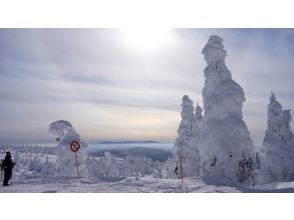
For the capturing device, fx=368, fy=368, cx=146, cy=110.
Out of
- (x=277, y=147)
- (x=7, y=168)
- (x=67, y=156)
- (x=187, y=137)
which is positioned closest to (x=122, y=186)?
(x=7, y=168)

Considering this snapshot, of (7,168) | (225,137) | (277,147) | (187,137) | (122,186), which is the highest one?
(187,137)

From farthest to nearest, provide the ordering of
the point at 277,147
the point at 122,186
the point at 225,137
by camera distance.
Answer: the point at 277,147 < the point at 225,137 < the point at 122,186

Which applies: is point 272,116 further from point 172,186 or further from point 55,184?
point 55,184

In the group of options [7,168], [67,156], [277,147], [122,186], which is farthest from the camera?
[67,156]

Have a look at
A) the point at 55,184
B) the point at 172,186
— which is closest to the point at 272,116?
the point at 172,186

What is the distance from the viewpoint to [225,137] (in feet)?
90.8

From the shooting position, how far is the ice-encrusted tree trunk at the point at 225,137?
27031 millimetres

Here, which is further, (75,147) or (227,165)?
(227,165)

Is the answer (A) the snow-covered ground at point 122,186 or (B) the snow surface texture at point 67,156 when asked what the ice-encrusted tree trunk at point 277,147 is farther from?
(B) the snow surface texture at point 67,156

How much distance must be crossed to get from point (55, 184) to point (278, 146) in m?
27.7

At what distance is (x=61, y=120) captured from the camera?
50.5 meters

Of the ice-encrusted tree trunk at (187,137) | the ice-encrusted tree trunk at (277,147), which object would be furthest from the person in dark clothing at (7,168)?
the ice-encrusted tree trunk at (187,137)

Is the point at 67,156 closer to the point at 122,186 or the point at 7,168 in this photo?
the point at 7,168

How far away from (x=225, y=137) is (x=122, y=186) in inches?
452
